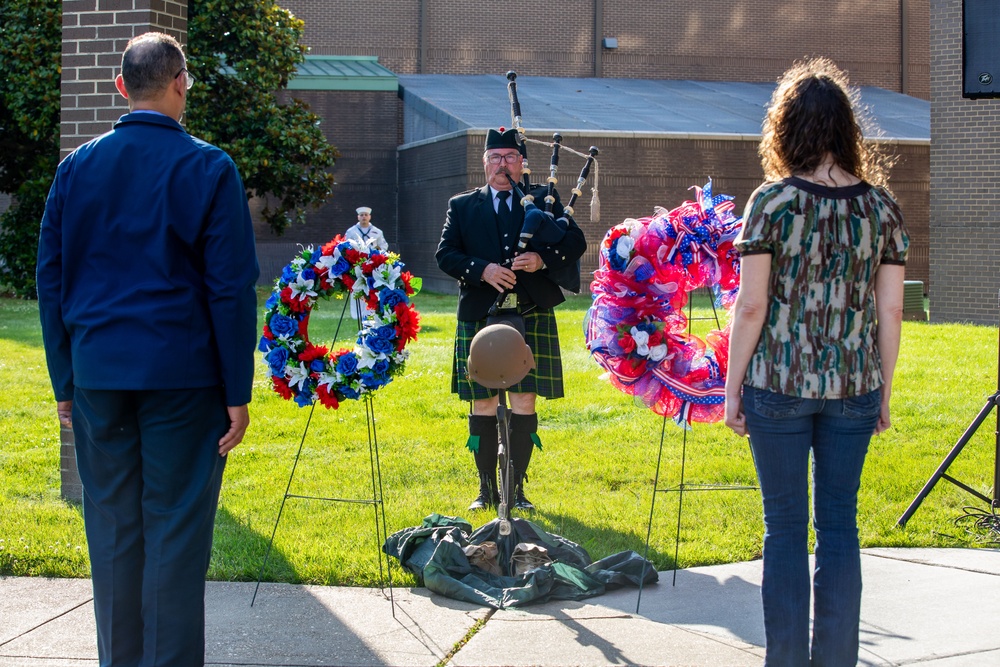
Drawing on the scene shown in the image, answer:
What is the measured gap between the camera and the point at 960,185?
19.2m

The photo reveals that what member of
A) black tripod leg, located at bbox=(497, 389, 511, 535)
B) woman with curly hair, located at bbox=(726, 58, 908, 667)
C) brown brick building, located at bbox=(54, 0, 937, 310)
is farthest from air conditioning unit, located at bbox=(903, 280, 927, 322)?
woman with curly hair, located at bbox=(726, 58, 908, 667)

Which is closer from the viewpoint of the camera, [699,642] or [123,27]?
[699,642]

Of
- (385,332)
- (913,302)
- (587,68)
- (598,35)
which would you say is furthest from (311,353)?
Answer: (598,35)

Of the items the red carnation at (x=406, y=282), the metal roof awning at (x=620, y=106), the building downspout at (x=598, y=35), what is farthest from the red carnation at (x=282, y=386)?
the building downspout at (x=598, y=35)

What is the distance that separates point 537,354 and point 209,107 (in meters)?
18.0

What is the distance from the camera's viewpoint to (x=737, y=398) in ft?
11.9

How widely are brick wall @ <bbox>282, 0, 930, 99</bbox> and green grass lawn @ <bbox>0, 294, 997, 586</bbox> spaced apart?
22.7 meters

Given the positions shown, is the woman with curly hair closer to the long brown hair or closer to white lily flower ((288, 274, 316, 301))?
the long brown hair

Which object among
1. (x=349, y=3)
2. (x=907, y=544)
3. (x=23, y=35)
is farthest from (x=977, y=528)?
(x=349, y=3)

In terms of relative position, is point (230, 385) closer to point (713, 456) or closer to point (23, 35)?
point (713, 456)

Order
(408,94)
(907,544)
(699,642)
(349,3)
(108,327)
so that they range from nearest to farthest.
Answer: (108,327) < (699,642) < (907,544) < (408,94) < (349,3)

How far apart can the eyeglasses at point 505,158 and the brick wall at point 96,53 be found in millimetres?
2139

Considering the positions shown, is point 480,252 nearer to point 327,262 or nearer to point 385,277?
point 385,277

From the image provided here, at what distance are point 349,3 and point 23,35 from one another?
13.1 meters
